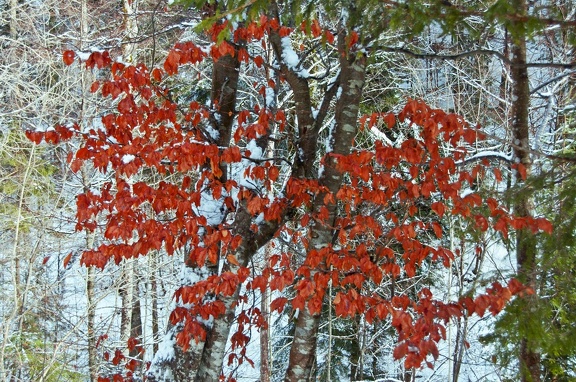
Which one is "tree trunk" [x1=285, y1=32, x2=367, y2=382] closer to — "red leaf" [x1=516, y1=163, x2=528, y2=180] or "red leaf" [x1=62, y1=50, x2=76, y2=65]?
"red leaf" [x1=516, y1=163, x2=528, y2=180]

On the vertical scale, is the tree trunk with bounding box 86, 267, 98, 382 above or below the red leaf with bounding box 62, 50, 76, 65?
below

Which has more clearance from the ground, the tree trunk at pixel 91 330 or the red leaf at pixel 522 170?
the red leaf at pixel 522 170

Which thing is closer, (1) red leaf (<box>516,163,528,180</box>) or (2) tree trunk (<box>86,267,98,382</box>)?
(1) red leaf (<box>516,163,528,180</box>)

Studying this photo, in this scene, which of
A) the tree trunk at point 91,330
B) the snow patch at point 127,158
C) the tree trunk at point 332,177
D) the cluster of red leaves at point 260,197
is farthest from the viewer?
the tree trunk at point 91,330

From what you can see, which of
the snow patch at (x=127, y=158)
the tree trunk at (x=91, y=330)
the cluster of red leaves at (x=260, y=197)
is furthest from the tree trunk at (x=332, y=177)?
the tree trunk at (x=91, y=330)

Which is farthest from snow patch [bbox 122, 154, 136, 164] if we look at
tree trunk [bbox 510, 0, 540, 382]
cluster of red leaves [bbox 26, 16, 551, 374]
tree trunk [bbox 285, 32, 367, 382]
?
tree trunk [bbox 510, 0, 540, 382]

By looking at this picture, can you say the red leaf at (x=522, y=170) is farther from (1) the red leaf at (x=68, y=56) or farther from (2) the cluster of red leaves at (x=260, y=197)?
(1) the red leaf at (x=68, y=56)

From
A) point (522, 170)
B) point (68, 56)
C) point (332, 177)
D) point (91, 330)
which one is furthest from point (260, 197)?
point (91, 330)

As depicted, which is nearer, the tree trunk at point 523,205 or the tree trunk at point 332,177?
the tree trunk at point 523,205

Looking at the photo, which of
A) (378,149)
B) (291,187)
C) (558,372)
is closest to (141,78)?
(291,187)

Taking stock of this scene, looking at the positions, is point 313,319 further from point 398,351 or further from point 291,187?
point 398,351

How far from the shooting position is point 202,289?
4.27m

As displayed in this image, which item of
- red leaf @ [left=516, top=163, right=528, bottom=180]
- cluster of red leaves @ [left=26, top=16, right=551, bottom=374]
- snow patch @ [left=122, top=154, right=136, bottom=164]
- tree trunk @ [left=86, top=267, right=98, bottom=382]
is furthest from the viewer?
tree trunk @ [left=86, top=267, right=98, bottom=382]

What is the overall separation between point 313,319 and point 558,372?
11.9ft
